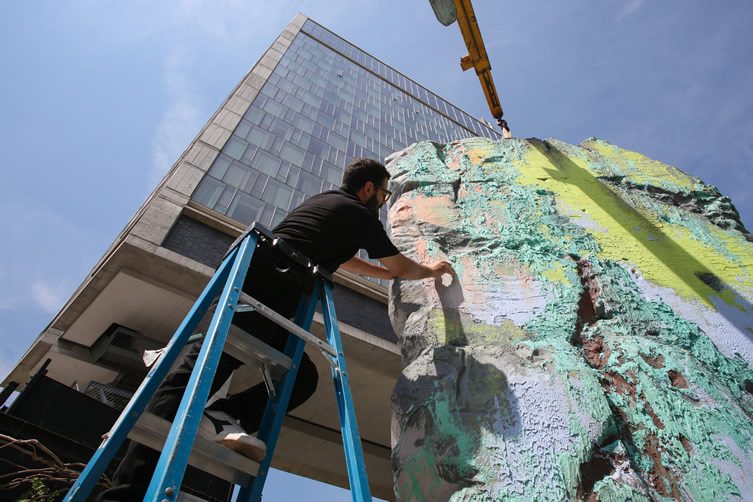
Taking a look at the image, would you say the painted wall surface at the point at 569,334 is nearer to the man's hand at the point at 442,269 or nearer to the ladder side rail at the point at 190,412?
the man's hand at the point at 442,269

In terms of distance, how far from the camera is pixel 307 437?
20.9 ft

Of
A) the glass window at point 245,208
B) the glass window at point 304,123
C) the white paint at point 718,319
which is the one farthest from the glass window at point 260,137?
the white paint at point 718,319

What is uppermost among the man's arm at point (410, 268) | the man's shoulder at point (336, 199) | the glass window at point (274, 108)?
the glass window at point (274, 108)

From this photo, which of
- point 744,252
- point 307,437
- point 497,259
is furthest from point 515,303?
point 307,437

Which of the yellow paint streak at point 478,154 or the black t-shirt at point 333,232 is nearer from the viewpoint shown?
the black t-shirt at point 333,232

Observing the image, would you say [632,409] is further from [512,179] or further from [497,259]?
[512,179]

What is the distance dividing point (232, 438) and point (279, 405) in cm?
29

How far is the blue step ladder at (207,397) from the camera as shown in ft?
3.59

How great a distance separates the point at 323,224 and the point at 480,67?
31.0 feet

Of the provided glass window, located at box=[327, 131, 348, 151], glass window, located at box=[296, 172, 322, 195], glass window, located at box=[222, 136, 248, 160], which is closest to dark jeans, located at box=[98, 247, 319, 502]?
glass window, located at box=[222, 136, 248, 160]

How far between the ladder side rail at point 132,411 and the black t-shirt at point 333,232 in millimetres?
528

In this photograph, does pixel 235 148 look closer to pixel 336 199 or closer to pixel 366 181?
pixel 366 181

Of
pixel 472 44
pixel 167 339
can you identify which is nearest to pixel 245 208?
pixel 167 339

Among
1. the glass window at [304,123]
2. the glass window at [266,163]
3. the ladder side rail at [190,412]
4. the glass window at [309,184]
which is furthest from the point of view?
the glass window at [304,123]
